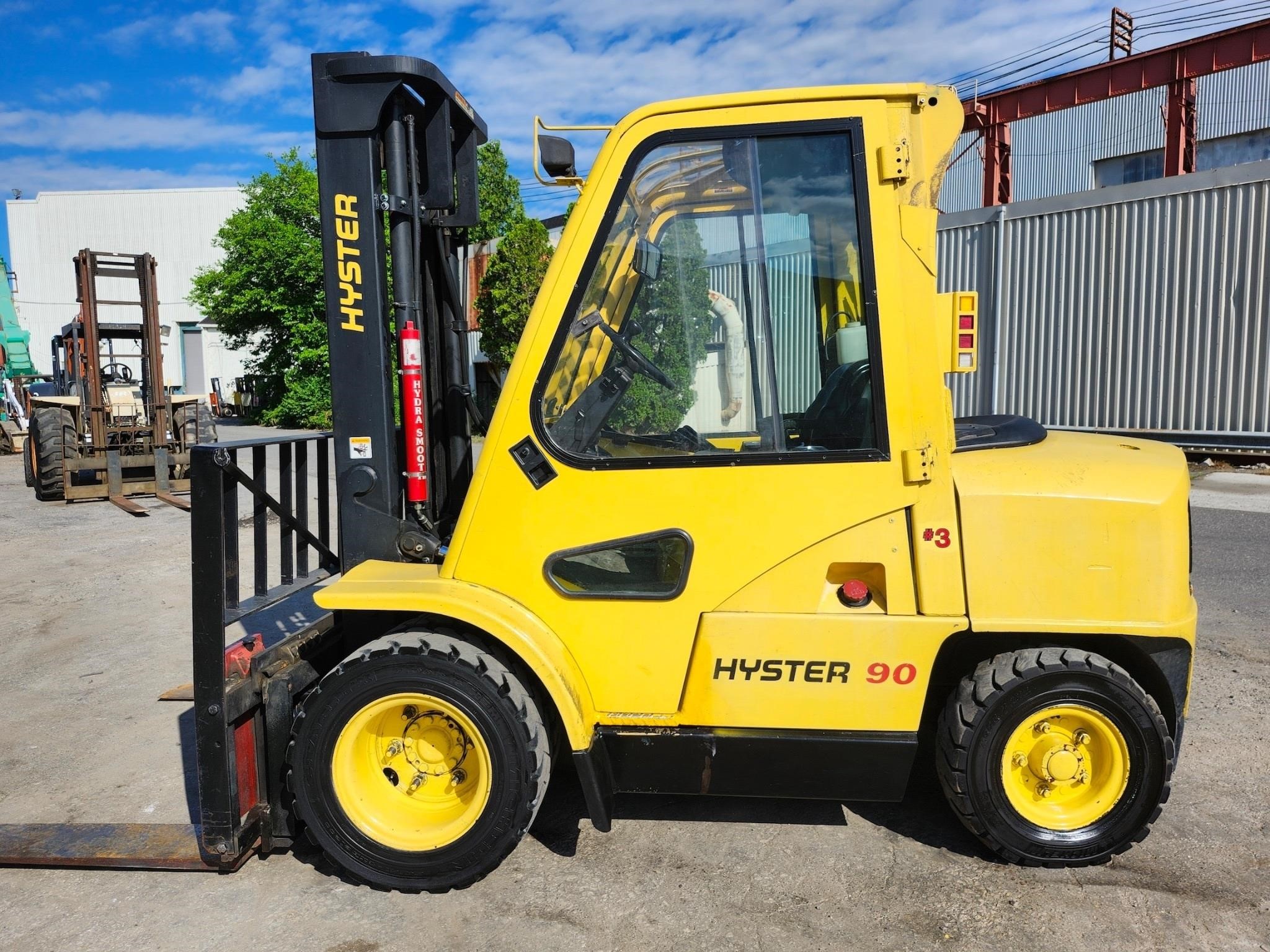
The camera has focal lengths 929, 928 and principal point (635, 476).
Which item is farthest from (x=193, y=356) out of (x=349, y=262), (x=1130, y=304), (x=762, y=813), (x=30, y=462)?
(x=762, y=813)

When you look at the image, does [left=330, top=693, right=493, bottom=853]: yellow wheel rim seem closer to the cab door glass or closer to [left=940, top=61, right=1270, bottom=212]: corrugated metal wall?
the cab door glass

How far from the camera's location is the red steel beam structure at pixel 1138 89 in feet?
50.1

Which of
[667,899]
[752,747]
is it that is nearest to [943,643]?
[752,747]

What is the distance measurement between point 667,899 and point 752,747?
59cm

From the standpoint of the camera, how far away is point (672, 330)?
3.11 metres

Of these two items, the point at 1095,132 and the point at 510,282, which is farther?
the point at 1095,132

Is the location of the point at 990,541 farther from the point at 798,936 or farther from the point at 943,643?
the point at 798,936

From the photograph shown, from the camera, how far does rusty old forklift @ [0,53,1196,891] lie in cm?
296

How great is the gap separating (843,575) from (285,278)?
1162 inches

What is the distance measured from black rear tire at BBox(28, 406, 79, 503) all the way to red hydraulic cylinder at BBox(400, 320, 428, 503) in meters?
12.2

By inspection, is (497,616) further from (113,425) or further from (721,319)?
(113,425)

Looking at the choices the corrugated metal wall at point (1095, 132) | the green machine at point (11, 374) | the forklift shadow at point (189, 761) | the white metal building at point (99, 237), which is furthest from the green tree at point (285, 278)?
the forklift shadow at point (189, 761)

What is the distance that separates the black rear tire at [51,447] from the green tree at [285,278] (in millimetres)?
14969

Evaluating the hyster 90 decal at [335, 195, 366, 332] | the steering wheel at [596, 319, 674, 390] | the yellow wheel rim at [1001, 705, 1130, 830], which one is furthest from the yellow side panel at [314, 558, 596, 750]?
the yellow wheel rim at [1001, 705, 1130, 830]
